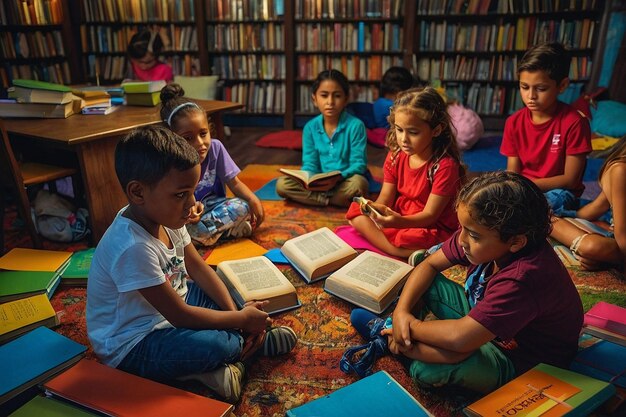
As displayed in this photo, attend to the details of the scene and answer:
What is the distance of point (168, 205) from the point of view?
1.16 m

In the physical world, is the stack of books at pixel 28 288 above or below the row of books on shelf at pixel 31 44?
below

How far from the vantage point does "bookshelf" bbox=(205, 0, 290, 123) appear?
4.57 metres

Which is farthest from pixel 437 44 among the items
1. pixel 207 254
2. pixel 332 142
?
pixel 207 254

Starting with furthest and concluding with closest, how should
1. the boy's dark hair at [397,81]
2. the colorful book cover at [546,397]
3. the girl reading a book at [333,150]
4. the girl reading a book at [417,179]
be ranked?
the boy's dark hair at [397,81] → the girl reading a book at [333,150] → the girl reading a book at [417,179] → the colorful book cover at [546,397]

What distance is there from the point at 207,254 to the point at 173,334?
2.83 ft

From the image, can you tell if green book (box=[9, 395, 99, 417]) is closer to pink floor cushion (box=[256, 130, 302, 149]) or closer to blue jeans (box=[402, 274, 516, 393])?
blue jeans (box=[402, 274, 516, 393])

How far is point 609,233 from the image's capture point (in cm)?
195

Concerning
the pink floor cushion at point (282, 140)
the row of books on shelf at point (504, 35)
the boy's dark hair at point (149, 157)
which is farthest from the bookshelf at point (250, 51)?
the boy's dark hair at point (149, 157)

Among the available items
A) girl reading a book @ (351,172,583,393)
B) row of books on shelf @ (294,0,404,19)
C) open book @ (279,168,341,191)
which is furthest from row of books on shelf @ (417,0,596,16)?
girl reading a book @ (351,172,583,393)

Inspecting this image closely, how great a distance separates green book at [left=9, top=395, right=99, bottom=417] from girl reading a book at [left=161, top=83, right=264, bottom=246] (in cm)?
99

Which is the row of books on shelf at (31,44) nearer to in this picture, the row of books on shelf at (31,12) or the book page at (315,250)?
the row of books on shelf at (31,12)

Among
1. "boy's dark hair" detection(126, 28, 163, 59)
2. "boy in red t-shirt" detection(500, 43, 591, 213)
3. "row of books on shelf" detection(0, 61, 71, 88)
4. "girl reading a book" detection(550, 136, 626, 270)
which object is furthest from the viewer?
"row of books on shelf" detection(0, 61, 71, 88)

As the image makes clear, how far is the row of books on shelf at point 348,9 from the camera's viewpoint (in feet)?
14.3

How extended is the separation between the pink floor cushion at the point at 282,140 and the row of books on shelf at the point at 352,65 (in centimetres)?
67
